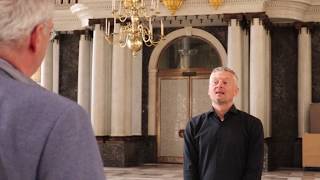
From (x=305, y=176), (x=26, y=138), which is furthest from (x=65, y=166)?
(x=305, y=176)

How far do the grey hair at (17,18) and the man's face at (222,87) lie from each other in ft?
7.82

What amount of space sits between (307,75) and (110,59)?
5284 millimetres

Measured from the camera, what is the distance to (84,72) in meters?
15.9

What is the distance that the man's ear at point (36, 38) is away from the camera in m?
1.22

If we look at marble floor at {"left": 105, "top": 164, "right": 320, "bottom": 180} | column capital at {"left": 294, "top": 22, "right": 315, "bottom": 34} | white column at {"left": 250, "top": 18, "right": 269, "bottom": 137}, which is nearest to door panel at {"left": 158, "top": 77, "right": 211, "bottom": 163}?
marble floor at {"left": 105, "top": 164, "right": 320, "bottom": 180}

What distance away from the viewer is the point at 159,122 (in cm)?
1576

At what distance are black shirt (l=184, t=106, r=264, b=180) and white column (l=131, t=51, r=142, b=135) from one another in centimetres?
1208

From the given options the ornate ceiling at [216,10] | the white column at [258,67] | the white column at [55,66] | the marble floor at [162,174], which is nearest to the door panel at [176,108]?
the marble floor at [162,174]

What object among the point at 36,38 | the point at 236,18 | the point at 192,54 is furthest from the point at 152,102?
the point at 36,38

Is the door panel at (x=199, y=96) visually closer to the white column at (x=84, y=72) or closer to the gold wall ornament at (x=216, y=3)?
the gold wall ornament at (x=216, y=3)

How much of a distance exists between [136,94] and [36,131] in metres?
14.7

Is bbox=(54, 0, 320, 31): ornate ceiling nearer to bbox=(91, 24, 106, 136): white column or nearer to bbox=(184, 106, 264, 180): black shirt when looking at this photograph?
bbox=(91, 24, 106, 136): white column

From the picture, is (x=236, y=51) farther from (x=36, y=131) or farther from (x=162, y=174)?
(x=36, y=131)

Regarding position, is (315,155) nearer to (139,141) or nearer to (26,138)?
(139,141)
